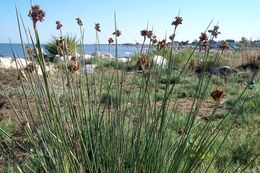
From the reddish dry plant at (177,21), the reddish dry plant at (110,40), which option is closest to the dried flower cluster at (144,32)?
the reddish dry plant at (177,21)

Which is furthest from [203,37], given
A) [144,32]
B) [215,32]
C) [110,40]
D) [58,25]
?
[110,40]

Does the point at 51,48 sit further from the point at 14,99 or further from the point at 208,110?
the point at 208,110

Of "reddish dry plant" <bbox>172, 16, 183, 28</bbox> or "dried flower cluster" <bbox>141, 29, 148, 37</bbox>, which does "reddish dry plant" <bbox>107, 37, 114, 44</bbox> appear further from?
"reddish dry plant" <bbox>172, 16, 183, 28</bbox>

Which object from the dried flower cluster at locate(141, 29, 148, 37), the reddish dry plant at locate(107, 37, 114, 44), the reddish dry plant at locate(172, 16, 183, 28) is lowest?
the reddish dry plant at locate(107, 37, 114, 44)

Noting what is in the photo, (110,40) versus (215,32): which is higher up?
(215,32)

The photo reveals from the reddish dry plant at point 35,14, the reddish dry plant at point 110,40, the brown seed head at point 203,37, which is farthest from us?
the reddish dry plant at point 110,40

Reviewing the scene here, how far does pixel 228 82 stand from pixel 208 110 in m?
3.17

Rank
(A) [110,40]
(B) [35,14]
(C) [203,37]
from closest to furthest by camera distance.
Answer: (B) [35,14] < (C) [203,37] < (A) [110,40]

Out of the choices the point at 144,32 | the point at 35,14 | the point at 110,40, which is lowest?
the point at 110,40

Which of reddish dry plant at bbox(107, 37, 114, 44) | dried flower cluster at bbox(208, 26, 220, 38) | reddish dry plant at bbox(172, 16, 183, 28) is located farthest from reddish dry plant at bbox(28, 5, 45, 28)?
reddish dry plant at bbox(107, 37, 114, 44)

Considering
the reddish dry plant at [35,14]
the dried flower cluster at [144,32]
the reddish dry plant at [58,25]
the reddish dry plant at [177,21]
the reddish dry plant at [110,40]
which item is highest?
the reddish dry plant at [35,14]

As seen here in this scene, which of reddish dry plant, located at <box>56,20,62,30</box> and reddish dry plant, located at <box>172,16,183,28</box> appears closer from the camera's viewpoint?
reddish dry plant, located at <box>172,16,183,28</box>

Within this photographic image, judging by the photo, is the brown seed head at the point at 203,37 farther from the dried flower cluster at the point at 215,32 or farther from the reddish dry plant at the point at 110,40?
the reddish dry plant at the point at 110,40

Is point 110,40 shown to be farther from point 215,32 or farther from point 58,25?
point 215,32
